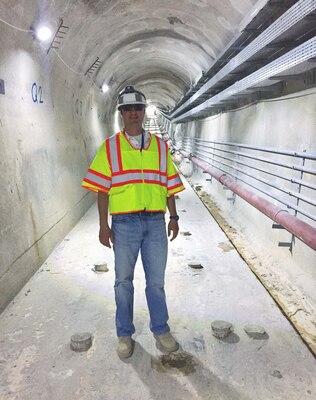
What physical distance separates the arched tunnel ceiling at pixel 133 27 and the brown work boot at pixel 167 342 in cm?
344

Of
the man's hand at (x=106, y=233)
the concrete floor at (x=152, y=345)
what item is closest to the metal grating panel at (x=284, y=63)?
the man's hand at (x=106, y=233)

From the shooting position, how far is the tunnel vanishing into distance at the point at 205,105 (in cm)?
344

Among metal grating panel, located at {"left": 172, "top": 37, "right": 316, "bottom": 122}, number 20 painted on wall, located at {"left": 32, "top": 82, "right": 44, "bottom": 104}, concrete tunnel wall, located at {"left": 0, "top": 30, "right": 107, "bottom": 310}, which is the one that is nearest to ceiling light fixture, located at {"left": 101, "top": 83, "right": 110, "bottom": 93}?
concrete tunnel wall, located at {"left": 0, "top": 30, "right": 107, "bottom": 310}

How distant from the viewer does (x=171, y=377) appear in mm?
2357

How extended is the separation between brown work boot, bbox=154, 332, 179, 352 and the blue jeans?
1.7 inches

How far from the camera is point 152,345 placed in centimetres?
272

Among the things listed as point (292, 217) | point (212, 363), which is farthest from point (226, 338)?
point (292, 217)

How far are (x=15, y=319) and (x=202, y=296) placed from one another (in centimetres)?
191

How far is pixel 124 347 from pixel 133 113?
185 cm

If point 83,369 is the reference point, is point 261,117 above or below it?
above

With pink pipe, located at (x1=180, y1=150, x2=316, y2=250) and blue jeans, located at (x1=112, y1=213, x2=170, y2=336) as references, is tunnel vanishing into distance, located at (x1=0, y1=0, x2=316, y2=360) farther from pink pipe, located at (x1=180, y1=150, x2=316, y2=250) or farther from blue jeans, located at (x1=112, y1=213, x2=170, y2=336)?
blue jeans, located at (x1=112, y1=213, x2=170, y2=336)

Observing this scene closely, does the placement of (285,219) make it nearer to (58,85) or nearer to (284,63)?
(284,63)

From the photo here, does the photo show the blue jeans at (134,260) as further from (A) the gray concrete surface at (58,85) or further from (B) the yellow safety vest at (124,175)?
(A) the gray concrete surface at (58,85)

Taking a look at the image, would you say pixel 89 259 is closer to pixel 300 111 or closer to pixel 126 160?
pixel 126 160
